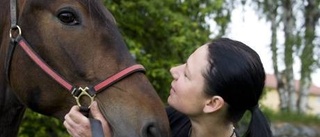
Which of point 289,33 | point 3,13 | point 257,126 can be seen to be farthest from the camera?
point 289,33

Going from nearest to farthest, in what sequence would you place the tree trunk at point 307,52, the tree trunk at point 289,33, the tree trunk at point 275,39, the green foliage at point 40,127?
the green foliage at point 40,127, the tree trunk at point 307,52, the tree trunk at point 289,33, the tree trunk at point 275,39

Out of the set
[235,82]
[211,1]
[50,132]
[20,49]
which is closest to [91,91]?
[20,49]

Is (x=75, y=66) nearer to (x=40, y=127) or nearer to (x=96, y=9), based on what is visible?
(x=96, y=9)

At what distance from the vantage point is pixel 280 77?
440 inches

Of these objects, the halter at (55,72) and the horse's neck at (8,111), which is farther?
the horse's neck at (8,111)

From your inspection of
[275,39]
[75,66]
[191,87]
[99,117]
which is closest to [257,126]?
[191,87]

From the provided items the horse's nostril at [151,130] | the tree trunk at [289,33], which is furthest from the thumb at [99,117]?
the tree trunk at [289,33]

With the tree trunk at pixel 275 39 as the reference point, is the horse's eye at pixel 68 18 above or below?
above

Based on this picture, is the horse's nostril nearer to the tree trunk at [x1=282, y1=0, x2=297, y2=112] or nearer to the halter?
the halter

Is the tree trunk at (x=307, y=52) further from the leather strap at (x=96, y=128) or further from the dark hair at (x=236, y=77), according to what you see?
the leather strap at (x=96, y=128)

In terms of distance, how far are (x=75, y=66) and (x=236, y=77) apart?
65 centimetres

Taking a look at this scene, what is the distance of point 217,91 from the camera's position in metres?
→ 2.19

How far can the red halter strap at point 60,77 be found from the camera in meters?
2.23

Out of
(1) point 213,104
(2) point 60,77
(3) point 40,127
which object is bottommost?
(3) point 40,127
